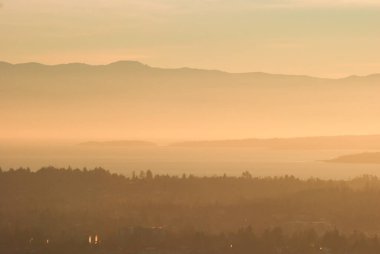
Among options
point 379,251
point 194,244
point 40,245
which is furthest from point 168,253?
point 379,251

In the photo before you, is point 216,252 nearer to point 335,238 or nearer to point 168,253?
point 168,253

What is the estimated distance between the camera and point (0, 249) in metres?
194

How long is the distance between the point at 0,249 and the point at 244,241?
37.3 metres

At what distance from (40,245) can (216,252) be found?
2613 cm

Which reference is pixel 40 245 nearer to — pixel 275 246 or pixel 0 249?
pixel 0 249

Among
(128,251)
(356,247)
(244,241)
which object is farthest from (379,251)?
(128,251)

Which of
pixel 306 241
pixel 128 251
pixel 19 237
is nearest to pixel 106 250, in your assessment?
pixel 128 251

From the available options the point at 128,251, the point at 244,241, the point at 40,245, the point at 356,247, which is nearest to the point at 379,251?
the point at 356,247

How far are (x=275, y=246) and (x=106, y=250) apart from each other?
1001 inches

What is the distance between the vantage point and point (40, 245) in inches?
7544

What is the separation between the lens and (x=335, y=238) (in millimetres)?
198750

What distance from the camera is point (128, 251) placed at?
192 metres

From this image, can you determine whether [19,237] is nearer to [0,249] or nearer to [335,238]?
[0,249]

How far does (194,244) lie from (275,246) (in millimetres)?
12557
